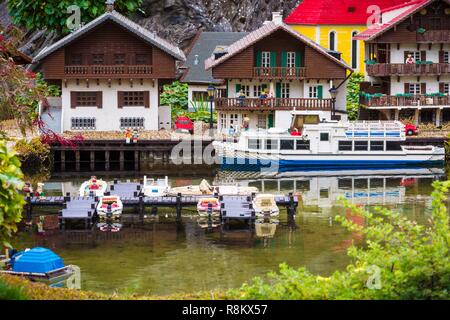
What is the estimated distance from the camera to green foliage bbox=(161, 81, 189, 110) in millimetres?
67000

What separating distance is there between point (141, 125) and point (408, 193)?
19.4 metres

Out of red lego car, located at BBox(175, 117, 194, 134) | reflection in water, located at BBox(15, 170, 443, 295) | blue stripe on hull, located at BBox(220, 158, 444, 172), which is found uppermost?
red lego car, located at BBox(175, 117, 194, 134)

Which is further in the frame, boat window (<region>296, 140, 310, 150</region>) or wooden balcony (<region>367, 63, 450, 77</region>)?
wooden balcony (<region>367, 63, 450, 77</region>)

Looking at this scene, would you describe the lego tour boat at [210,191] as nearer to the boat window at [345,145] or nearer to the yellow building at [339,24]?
the boat window at [345,145]

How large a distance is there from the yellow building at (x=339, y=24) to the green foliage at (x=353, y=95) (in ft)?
7.82

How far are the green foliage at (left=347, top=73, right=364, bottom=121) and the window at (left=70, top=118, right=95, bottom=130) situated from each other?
1652 cm

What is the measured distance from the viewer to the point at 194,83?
6644 centimetres

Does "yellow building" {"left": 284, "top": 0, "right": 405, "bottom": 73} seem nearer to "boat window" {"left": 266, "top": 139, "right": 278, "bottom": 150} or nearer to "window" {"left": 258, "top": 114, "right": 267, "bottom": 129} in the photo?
"window" {"left": 258, "top": 114, "right": 267, "bottom": 129}

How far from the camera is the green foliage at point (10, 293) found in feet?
55.4

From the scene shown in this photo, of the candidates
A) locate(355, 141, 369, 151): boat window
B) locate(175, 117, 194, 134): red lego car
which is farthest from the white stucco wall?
locate(355, 141, 369, 151): boat window

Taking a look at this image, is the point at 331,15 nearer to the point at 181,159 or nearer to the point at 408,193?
the point at 181,159

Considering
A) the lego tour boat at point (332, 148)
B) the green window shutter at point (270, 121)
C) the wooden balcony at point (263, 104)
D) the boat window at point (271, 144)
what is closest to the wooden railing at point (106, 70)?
the wooden balcony at point (263, 104)

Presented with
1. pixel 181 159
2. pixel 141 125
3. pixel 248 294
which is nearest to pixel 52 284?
pixel 248 294

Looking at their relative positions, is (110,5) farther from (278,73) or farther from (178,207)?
(178,207)
